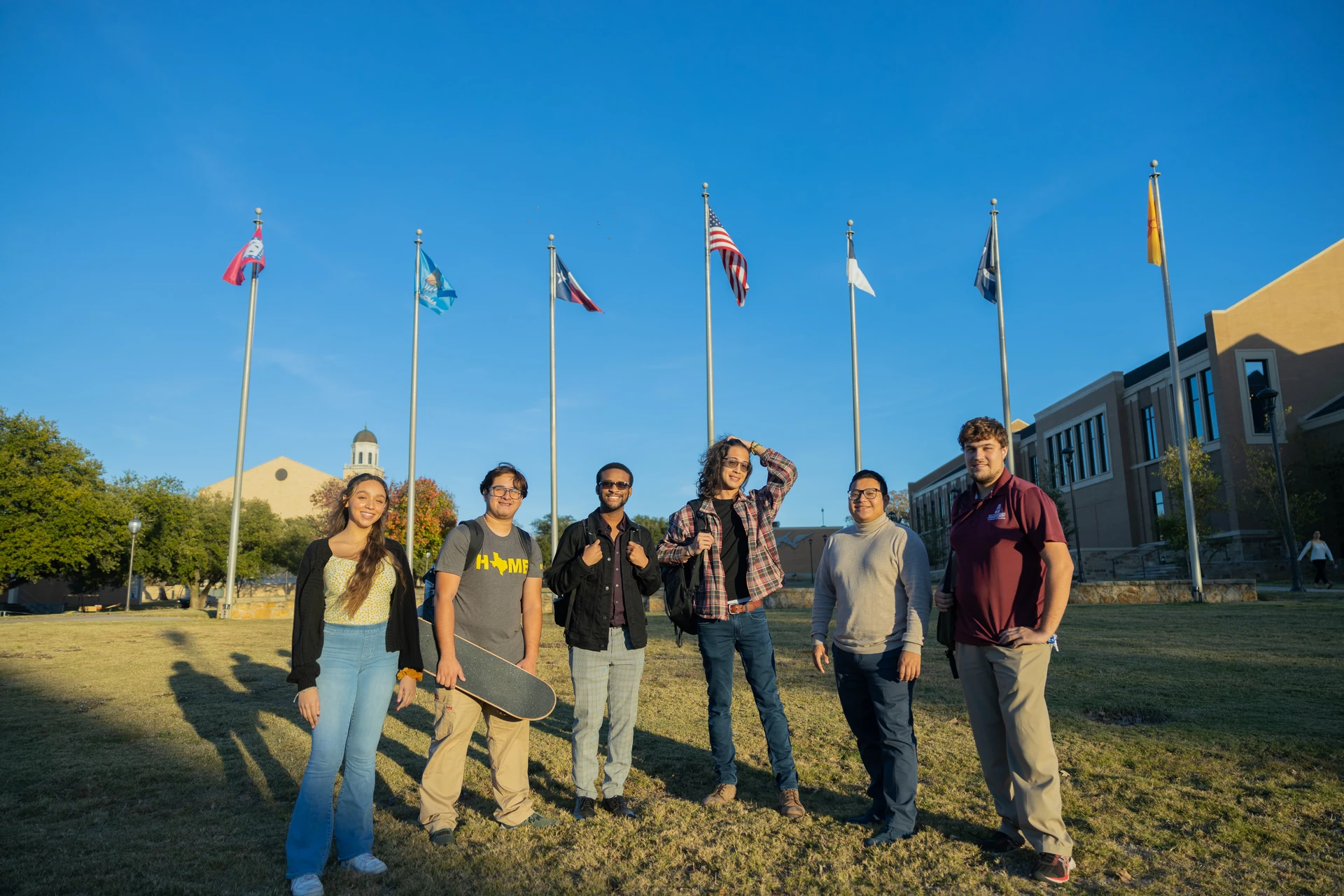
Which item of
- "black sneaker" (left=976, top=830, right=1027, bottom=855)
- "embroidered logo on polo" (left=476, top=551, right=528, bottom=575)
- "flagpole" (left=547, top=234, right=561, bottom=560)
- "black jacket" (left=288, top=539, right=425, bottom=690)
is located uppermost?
"flagpole" (left=547, top=234, right=561, bottom=560)

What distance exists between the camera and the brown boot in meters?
4.55

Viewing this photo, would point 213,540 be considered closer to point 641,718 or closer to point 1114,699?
point 641,718

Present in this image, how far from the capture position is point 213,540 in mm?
42469

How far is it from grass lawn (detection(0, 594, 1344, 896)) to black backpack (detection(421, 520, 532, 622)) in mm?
1171

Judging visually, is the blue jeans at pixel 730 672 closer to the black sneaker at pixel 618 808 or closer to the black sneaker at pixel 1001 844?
the black sneaker at pixel 618 808

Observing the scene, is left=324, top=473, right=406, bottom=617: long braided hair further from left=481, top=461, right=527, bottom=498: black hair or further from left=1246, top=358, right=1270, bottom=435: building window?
left=1246, top=358, right=1270, bottom=435: building window

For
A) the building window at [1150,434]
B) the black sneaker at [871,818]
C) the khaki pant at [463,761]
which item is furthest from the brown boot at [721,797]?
the building window at [1150,434]

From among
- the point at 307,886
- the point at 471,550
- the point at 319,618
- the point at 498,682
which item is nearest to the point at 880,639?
the point at 498,682

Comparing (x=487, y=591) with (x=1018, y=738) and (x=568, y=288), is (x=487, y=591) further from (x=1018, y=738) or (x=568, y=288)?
(x=568, y=288)

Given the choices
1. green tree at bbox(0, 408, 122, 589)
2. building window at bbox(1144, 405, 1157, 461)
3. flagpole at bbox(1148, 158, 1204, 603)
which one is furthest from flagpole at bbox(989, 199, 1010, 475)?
green tree at bbox(0, 408, 122, 589)

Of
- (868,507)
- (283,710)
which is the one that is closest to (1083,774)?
(868,507)

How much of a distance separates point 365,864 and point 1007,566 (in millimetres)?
3324

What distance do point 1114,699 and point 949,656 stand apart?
4.05 meters

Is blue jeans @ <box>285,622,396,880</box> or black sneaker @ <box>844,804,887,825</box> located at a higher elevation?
blue jeans @ <box>285,622,396,880</box>
